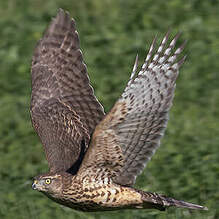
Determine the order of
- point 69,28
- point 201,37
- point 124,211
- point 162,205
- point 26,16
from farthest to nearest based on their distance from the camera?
point 26,16 → point 201,37 → point 69,28 → point 124,211 → point 162,205

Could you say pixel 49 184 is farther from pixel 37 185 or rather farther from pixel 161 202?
pixel 161 202

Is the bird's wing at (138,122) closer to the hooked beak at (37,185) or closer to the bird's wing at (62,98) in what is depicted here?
the hooked beak at (37,185)

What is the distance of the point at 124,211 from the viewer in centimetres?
909

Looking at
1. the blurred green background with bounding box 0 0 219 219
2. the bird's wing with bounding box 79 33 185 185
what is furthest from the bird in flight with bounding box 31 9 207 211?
the blurred green background with bounding box 0 0 219 219

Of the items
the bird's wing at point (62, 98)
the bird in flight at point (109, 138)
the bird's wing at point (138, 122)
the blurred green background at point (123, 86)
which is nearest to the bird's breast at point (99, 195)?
the bird in flight at point (109, 138)

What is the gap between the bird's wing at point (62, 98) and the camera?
908 centimetres

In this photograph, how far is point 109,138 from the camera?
8.05m

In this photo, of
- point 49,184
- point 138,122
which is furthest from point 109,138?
point 49,184

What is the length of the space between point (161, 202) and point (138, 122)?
0.77m

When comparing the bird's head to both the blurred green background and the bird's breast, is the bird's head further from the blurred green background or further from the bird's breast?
the blurred green background

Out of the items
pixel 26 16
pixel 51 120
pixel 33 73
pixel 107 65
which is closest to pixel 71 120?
pixel 51 120

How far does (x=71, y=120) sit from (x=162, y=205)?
1360 millimetres

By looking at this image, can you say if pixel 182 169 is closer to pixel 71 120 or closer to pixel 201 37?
pixel 71 120

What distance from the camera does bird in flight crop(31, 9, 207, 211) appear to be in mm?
8094
